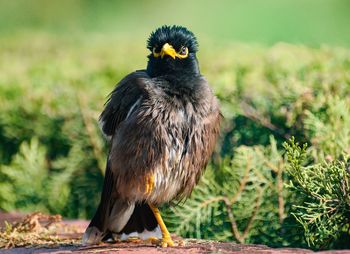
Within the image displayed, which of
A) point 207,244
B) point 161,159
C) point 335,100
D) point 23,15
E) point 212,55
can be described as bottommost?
point 207,244

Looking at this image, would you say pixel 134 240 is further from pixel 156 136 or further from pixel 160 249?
pixel 156 136

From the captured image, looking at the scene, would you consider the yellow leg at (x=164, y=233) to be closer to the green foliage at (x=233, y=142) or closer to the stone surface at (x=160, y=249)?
the stone surface at (x=160, y=249)

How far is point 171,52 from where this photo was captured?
18.6ft

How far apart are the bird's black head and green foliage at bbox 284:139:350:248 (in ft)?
2.74

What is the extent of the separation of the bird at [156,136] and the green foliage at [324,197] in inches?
22.2

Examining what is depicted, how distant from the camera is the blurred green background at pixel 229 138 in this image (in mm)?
5922

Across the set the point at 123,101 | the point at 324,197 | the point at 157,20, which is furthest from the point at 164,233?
the point at 157,20

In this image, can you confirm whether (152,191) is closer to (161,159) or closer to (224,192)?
(161,159)

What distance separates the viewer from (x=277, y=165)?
618 centimetres

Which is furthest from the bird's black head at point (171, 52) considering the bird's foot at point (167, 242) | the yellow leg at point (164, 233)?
the bird's foot at point (167, 242)

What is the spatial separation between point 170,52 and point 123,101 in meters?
0.38

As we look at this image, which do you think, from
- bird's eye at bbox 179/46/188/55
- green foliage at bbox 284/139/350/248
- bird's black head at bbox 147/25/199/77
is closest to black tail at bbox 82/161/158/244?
bird's black head at bbox 147/25/199/77

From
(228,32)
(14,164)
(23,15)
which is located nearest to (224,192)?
(14,164)

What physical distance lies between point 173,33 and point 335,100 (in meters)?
1.24
